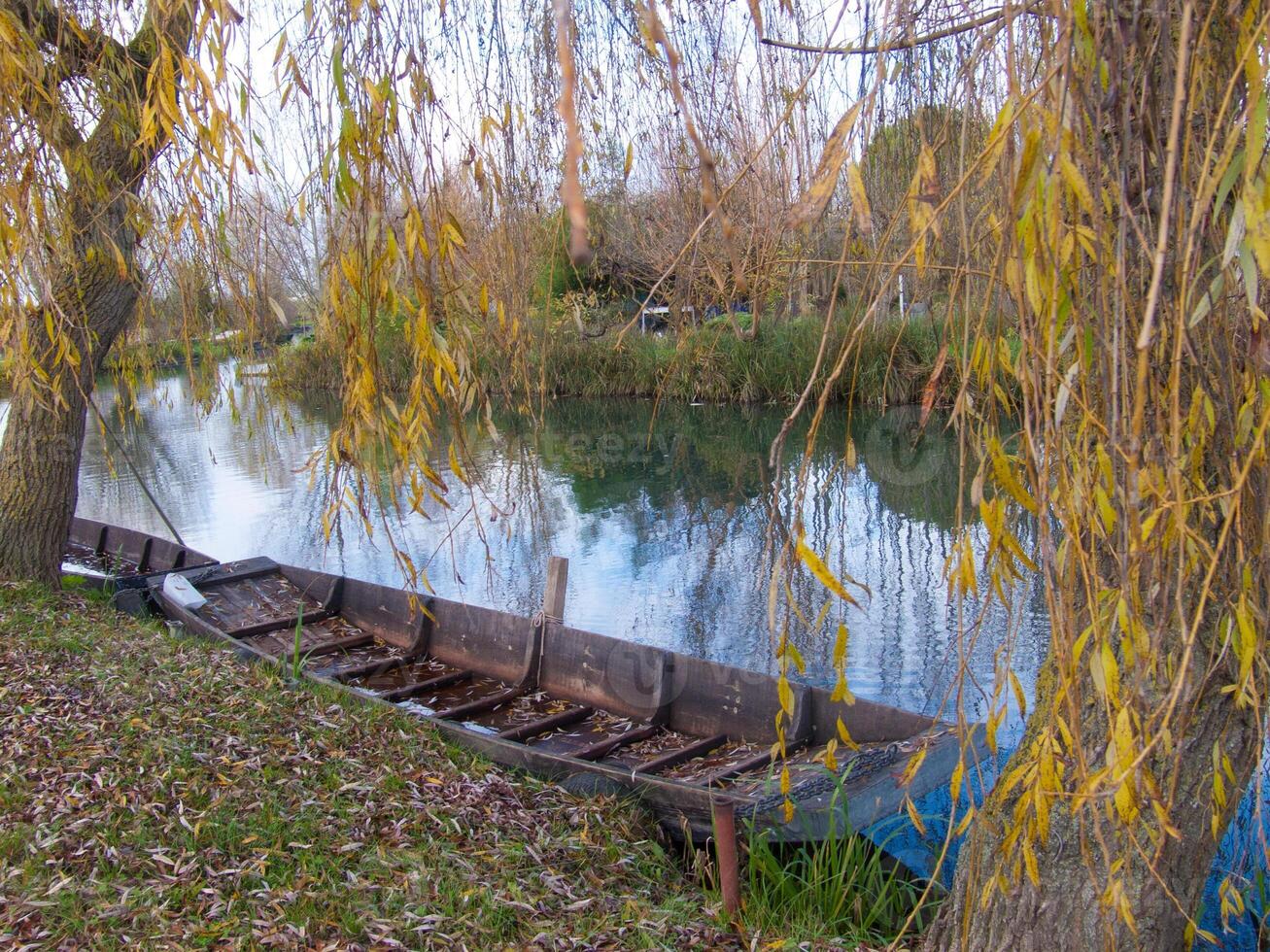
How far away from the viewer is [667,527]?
1061 centimetres

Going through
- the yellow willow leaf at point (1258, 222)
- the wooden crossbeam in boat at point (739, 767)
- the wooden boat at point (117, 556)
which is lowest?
the wooden crossbeam in boat at point (739, 767)

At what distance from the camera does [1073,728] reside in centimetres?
153

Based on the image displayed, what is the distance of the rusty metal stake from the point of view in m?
3.27

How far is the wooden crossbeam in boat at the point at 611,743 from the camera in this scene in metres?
4.50

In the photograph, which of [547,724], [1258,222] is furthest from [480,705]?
[1258,222]

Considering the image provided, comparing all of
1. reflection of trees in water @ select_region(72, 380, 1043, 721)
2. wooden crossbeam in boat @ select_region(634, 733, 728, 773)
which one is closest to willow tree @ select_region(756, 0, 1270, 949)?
reflection of trees in water @ select_region(72, 380, 1043, 721)

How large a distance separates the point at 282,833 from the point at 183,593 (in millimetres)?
3469

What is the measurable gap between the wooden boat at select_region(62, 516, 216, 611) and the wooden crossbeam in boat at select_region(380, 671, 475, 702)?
2.27 metres

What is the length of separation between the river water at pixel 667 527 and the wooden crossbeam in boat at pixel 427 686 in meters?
0.72

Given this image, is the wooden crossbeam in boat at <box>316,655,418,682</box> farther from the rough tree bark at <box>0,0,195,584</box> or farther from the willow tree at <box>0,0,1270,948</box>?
the willow tree at <box>0,0,1270,948</box>

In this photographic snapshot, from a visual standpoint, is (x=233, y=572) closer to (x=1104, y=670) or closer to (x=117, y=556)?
(x=117, y=556)

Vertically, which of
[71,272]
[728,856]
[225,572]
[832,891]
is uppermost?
[71,272]

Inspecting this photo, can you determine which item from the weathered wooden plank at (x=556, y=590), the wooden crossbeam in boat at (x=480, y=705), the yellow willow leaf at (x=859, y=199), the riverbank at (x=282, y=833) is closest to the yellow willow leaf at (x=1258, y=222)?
the yellow willow leaf at (x=859, y=199)

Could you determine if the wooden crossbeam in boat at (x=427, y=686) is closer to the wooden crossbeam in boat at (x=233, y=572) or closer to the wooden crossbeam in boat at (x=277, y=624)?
the wooden crossbeam in boat at (x=277, y=624)
